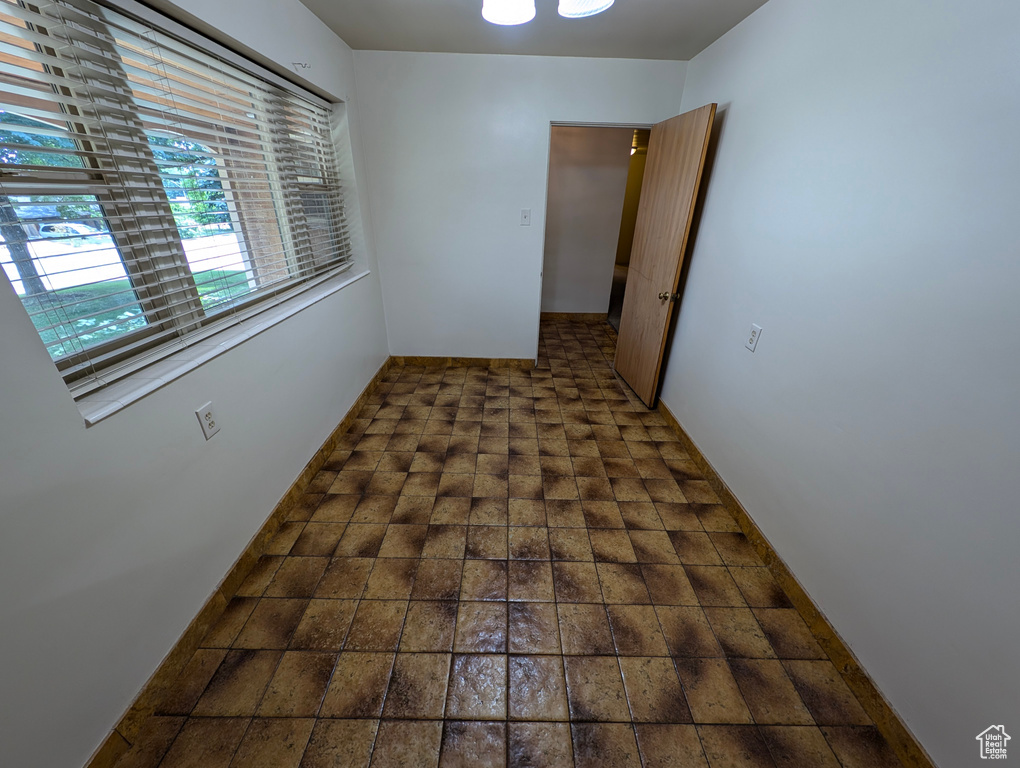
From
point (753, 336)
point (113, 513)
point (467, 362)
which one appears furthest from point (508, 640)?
point (467, 362)

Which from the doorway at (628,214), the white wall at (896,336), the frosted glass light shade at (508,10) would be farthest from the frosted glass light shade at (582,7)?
the doorway at (628,214)

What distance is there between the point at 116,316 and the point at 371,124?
2.24 meters

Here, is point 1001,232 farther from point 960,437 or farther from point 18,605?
point 18,605

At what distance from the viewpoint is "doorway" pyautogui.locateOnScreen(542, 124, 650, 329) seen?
409cm

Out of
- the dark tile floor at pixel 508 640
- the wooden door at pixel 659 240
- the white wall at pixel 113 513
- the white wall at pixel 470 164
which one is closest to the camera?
the white wall at pixel 113 513

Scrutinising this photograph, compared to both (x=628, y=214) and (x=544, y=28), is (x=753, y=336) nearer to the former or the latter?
(x=544, y=28)

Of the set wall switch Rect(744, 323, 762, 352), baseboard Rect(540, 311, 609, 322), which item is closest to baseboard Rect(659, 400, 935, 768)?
wall switch Rect(744, 323, 762, 352)

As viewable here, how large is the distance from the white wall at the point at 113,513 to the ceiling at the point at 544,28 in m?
0.45

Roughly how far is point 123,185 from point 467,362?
253 centimetres

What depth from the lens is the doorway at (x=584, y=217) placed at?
4090 millimetres

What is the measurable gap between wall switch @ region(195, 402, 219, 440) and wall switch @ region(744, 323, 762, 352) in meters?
2.23

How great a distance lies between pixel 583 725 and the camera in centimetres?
116

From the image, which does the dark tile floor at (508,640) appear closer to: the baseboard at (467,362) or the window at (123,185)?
the window at (123,185)

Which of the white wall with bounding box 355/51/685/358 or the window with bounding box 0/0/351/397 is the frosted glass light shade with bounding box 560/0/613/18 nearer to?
the window with bounding box 0/0/351/397
